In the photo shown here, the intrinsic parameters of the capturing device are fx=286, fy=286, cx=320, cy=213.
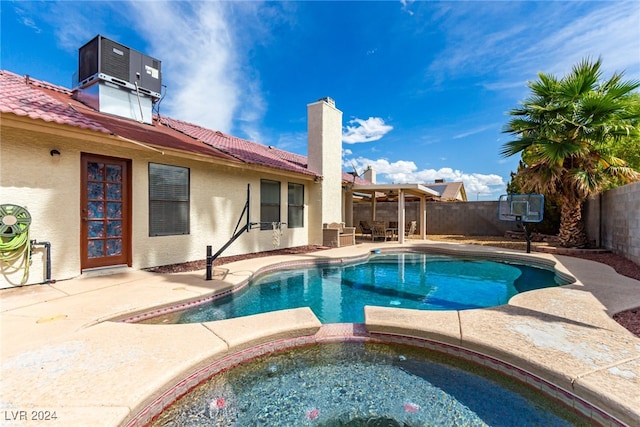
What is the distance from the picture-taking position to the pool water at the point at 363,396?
101 inches

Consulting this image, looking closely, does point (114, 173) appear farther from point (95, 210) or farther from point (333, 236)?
point (333, 236)

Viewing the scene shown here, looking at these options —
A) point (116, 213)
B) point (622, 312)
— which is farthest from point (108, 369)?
point (622, 312)

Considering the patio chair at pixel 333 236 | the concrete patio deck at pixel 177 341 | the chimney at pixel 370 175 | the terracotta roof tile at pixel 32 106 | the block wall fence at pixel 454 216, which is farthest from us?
the chimney at pixel 370 175

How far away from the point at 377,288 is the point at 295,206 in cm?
596

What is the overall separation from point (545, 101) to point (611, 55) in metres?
1.96

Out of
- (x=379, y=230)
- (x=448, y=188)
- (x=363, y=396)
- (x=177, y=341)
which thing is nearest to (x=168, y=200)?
(x=177, y=341)

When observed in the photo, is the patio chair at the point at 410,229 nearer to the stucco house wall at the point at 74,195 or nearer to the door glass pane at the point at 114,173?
the stucco house wall at the point at 74,195

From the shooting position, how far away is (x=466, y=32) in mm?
10078

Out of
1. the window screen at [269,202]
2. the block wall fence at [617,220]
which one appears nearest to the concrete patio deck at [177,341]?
the block wall fence at [617,220]

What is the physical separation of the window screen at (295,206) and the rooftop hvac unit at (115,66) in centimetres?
587

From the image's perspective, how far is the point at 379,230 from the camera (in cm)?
1513

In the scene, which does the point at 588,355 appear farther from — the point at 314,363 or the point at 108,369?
the point at 108,369

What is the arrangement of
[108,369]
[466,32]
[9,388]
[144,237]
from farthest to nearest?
[466,32]
[144,237]
[108,369]
[9,388]

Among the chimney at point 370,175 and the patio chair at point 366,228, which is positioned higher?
the chimney at point 370,175
